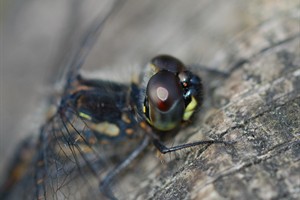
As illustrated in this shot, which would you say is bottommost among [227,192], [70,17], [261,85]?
[227,192]

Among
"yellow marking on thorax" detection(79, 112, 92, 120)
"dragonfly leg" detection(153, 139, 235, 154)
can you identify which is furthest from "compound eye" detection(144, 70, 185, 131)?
"yellow marking on thorax" detection(79, 112, 92, 120)

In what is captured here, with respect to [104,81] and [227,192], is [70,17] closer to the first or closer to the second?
[104,81]

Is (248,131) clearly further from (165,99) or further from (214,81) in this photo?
(214,81)

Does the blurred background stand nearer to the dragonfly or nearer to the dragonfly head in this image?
the dragonfly

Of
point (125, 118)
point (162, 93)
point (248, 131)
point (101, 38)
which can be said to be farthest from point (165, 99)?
point (101, 38)

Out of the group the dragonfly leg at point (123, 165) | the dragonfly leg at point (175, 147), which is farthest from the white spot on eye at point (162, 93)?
the dragonfly leg at point (123, 165)

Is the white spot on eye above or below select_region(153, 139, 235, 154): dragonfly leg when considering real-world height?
above

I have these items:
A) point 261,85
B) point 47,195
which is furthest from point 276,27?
point 47,195
